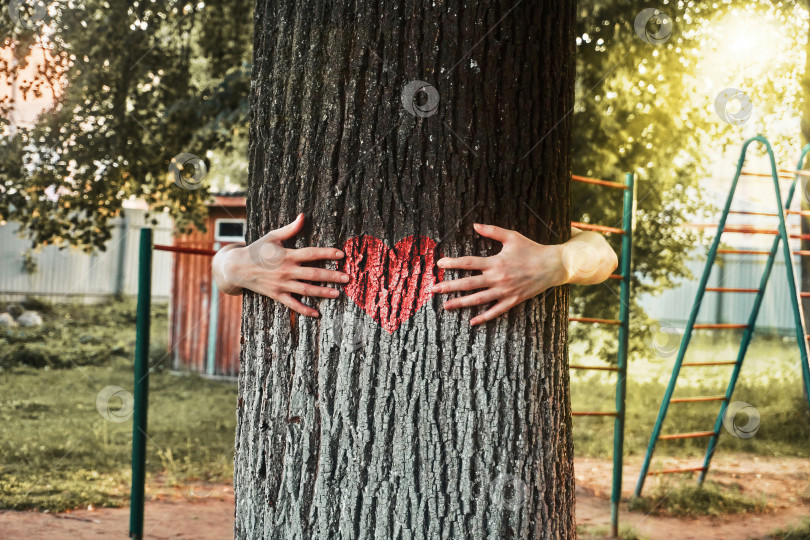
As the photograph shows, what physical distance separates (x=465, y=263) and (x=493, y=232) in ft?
0.37

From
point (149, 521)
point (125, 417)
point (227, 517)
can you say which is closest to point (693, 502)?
point (227, 517)

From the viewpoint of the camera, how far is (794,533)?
15.8ft

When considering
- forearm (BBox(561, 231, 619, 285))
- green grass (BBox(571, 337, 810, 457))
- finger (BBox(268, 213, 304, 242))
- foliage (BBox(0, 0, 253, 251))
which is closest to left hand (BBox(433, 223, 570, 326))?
forearm (BBox(561, 231, 619, 285))

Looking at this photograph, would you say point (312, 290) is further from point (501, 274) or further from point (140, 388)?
point (140, 388)

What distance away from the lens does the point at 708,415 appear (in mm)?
9055

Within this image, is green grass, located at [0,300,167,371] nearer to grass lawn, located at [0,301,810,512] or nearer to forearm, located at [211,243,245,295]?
grass lawn, located at [0,301,810,512]

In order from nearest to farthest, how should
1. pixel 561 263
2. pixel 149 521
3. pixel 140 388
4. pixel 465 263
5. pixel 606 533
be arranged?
pixel 465 263 → pixel 561 263 → pixel 140 388 → pixel 606 533 → pixel 149 521

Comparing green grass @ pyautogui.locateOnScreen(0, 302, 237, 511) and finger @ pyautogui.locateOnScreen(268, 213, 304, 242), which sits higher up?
finger @ pyautogui.locateOnScreen(268, 213, 304, 242)

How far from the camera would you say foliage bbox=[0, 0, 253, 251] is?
25.3ft

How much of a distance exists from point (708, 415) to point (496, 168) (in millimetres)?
8223

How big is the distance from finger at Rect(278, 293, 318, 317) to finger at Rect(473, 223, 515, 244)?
48 cm

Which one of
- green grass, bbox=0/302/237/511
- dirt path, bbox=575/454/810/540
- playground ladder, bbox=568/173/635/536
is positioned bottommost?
green grass, bbox=0/302/237/511

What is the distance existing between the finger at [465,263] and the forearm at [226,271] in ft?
2.01

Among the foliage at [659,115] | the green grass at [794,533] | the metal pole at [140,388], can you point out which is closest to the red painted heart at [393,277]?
the metal pole at [140,388]
